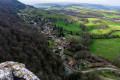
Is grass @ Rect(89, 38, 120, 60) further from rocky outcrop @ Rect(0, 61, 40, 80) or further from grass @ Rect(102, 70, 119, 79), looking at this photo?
rocky outcrop @ Rect(0, 61, 40, 80)

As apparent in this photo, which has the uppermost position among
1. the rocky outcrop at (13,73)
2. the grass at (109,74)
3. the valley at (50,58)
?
the rocky outcrop at (13,73)

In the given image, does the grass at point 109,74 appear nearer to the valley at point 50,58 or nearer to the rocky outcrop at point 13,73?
the valley at point 50,58

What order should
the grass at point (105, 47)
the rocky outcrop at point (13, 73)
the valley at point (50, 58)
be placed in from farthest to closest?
the grass at point (105, 47), the valley at point (50, 58), the rocky outcrop at point (13, 73)

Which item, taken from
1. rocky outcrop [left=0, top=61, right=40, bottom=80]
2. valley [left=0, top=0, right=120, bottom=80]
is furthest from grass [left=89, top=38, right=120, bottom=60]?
rocky outcrop [left=0, top=61, right=40, bottom=80]

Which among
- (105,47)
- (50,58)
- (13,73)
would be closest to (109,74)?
(50,58)

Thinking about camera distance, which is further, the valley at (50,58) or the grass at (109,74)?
the grass at (109,74)

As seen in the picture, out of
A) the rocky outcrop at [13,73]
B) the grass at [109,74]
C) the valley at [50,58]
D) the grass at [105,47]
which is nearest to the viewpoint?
the rocky outcrop at [13,73]

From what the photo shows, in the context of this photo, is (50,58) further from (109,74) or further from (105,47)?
(105,47)

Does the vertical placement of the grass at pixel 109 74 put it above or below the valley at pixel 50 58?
below

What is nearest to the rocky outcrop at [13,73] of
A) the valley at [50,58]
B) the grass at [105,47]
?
the valley at [50,58]
